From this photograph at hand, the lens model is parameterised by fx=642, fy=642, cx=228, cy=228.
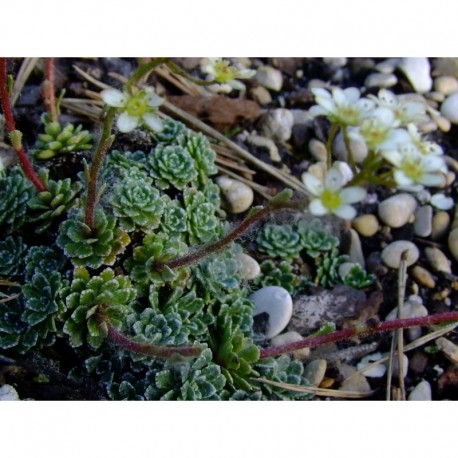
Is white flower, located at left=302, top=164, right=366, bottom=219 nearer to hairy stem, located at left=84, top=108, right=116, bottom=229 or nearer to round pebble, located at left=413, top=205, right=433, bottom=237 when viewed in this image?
hairy stem, located at left=84, top=108, right=116, bottom=229

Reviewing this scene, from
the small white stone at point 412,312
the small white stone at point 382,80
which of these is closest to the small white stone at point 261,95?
the small white stone at point 382,80

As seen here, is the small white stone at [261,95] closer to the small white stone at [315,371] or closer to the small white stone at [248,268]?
the small white stone at [248,268]

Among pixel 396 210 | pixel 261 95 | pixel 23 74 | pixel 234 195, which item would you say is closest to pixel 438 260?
pixel 396 210

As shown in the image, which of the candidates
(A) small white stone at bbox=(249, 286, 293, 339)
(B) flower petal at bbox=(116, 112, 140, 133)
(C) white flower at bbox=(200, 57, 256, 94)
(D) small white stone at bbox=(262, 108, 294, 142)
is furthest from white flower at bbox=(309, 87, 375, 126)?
(D) small white stone at bbox=(262, 108, 294, 142)

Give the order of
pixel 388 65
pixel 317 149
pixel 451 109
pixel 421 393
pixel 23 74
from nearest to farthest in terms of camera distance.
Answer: pixel 421 393, pixel 23 74, pixel 317 149, pixel 451 109, pixel 388 65

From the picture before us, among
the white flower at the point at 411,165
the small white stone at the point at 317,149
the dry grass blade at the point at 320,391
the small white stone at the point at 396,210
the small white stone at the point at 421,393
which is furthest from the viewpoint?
the small white stone at the point at 317,149

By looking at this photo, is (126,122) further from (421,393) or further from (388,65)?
(388,65)
